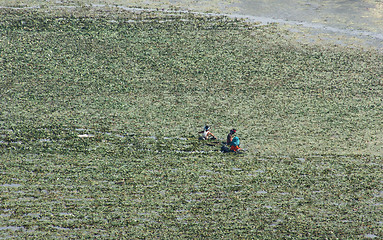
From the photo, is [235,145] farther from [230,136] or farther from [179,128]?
[179,128]

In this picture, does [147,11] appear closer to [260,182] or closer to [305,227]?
[260,182]

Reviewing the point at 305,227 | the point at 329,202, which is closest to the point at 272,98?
the point at 329,202

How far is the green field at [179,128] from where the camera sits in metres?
18.1

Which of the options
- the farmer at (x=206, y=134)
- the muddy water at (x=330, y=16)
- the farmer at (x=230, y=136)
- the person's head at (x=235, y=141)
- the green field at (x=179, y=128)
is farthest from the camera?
the muddy water at (x=330, y=16)

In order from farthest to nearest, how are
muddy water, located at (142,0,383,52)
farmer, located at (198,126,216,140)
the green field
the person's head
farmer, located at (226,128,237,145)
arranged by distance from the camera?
muddy water, located at (142,0,383,52)
farmer, located at (198,126,216,140)
farmer, located at (226,128,237,145)
the person's head
the green field

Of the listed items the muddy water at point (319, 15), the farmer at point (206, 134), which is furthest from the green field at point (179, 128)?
the muddy water at point (319, 15)

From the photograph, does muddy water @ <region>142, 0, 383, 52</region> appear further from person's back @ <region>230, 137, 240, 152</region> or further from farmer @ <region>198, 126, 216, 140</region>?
person's back @ <region>230, 137, 240, 152</region>

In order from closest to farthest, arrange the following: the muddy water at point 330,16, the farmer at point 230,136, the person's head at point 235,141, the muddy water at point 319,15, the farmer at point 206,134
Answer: the person's head at point 235,141 → the farmer at point 230,136 → the farmer at point 206,134 → the muddy water at point 319,15 → the muddy water at point 330,16

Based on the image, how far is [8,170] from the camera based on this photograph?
20.4 meters

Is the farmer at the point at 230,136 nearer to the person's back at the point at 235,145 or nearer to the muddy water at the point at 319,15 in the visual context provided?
the person's back at the point at 235,145

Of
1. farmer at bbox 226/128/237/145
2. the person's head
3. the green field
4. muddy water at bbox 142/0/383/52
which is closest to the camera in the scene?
the green field

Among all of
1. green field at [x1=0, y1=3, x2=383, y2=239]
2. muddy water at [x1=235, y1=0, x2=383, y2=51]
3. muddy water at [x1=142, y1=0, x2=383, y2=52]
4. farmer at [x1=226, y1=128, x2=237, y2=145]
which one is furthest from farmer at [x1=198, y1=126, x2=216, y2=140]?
muddy water at [x1=235, y1=0, x2=383, y2=51]

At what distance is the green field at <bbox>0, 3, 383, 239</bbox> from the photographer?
18078mm

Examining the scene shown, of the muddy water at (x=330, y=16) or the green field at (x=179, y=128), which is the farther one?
the muddy water at (x=330, y=16)
